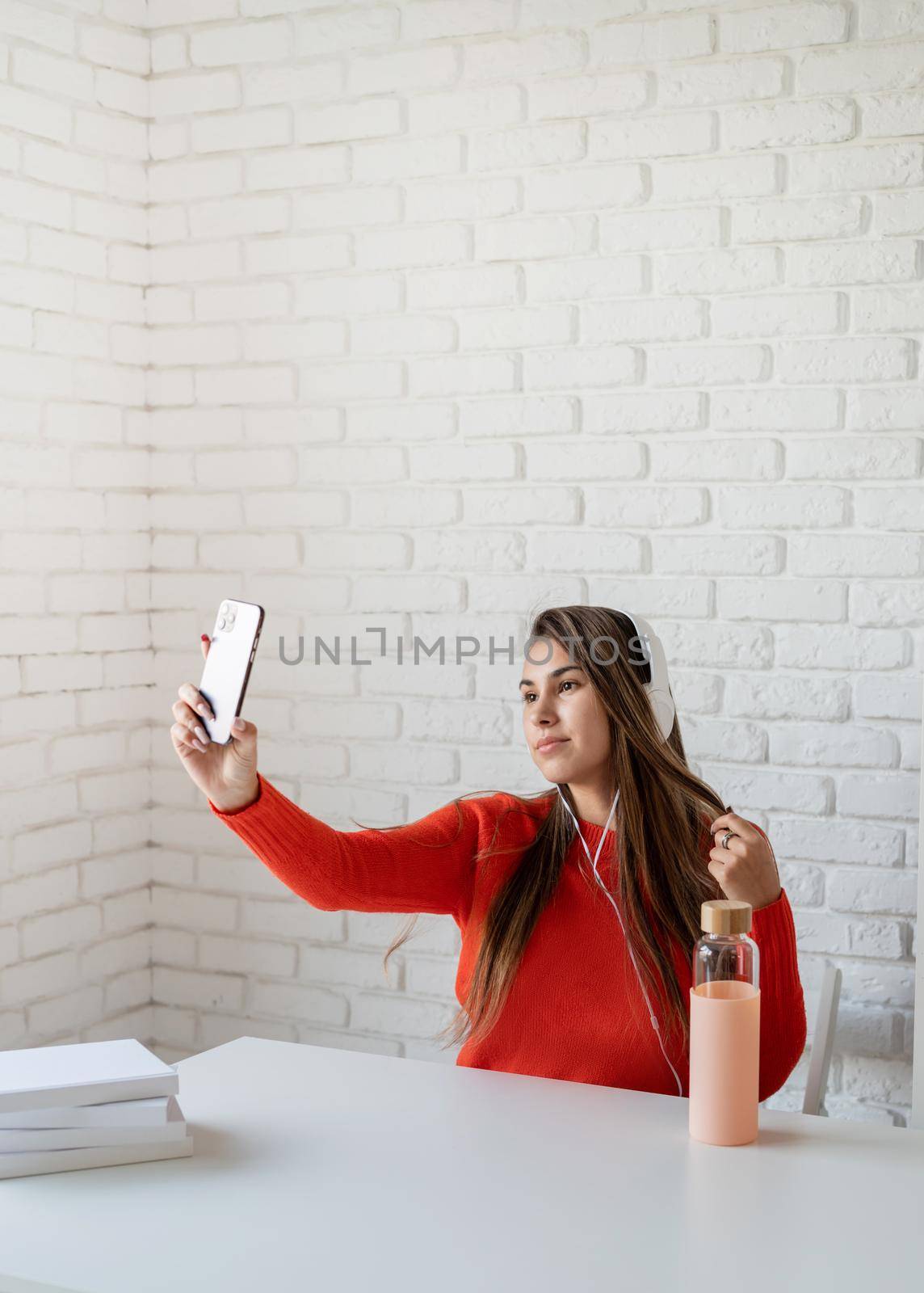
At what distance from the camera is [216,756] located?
1626 mm

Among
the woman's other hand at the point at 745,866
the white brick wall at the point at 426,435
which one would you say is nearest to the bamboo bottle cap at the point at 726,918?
the woman's other hand at the point at 745,866

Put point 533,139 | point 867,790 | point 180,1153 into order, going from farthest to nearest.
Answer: point 533,139
point 867,790
point 180,1153

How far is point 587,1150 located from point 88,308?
1.87m

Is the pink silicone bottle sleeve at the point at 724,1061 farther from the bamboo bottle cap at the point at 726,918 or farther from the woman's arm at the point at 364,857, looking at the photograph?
the woman's arm at the point at 364,857

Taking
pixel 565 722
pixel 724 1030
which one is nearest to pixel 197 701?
pixel 565 722

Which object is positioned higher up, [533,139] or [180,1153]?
[533,139]

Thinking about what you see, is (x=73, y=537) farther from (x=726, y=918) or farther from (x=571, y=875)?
(x=726, y=918)

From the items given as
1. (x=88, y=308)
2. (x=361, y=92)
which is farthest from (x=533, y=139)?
(x=88, y=308)

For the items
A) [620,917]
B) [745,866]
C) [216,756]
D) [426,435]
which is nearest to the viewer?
[745,866]

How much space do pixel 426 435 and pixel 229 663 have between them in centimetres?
98

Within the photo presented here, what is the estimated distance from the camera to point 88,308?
2.54 metres

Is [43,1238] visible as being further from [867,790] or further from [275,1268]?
[867,790]

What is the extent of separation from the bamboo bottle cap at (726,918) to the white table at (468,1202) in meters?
0.22

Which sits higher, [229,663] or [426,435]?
[426,435]
